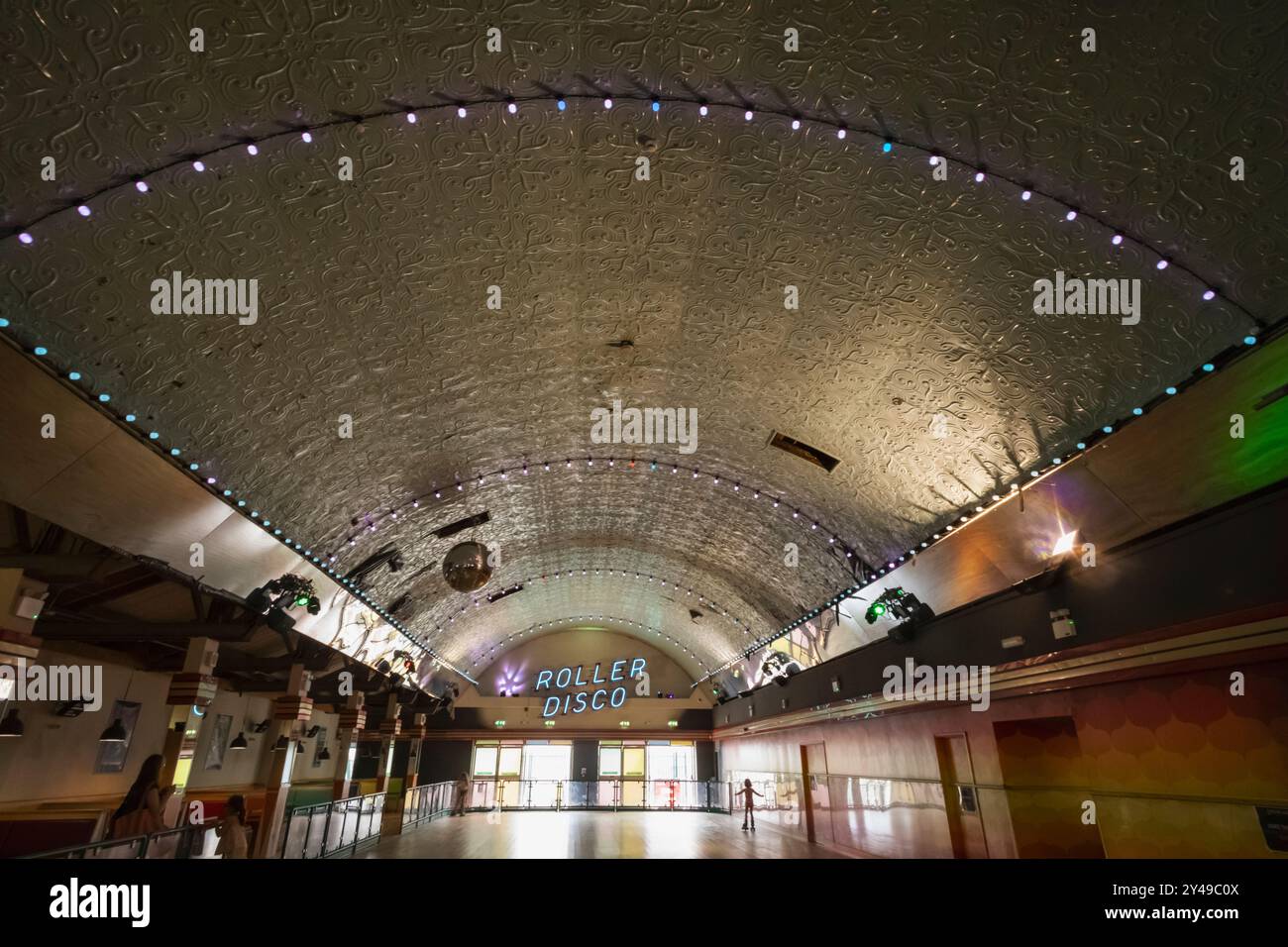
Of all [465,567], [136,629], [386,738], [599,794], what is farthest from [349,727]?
[599,794]

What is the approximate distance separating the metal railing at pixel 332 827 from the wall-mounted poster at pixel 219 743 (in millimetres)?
3937

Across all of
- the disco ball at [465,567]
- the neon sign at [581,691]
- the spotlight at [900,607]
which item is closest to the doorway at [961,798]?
the spotlight at [900,607]

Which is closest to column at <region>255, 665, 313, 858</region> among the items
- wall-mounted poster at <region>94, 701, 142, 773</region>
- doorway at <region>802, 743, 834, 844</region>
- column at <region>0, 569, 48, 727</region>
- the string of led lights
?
wall-mounted poster at <region>94, 701, 142, 773</region>

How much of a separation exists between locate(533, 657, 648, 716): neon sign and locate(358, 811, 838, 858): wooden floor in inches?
260

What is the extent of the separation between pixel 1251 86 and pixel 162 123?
6600mm

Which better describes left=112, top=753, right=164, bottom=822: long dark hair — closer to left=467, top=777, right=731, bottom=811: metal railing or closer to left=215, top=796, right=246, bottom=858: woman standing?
left=215, top=796, right=246, bottom=858: woman standing

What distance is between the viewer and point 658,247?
5859mm

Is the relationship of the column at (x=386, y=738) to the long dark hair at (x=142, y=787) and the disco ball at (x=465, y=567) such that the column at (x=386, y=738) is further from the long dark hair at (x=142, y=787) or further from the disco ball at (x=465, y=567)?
the disco ball at (x=465, y=567)

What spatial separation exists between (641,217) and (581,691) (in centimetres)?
2564

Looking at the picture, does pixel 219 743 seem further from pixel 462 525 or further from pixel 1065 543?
pixel 1065 543

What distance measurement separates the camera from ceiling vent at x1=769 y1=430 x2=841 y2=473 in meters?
8.62

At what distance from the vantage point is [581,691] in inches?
1104

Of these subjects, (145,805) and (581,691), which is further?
(581,691)
